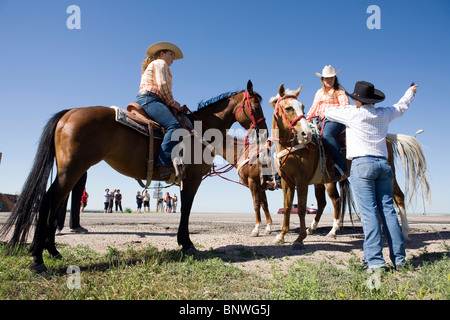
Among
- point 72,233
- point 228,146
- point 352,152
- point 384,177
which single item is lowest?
point 72,233

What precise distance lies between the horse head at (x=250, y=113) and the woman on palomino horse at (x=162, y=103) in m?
1.12

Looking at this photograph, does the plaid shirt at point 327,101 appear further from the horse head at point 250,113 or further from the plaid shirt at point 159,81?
the plaid shirt at point 159,81

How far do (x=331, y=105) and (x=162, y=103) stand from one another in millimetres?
3949

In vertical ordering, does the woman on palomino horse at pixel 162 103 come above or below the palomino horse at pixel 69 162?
above

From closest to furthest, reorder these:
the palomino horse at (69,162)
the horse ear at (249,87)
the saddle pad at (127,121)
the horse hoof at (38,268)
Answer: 1. the horse hoof at (38,268)
2. the palomino horse at (69,162)
3. the saddle pad at (127,121)
4. the horse ear at (249,87)

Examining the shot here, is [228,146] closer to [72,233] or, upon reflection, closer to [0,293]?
[72,233]

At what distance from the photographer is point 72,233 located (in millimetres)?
7059

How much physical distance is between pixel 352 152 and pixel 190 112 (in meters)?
2.96

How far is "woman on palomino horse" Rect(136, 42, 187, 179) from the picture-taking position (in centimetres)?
464

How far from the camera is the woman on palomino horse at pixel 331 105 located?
6.15m

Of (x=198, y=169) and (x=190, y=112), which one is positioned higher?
(x=190, y=112)

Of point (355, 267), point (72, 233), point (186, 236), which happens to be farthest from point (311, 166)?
point (72, 233)

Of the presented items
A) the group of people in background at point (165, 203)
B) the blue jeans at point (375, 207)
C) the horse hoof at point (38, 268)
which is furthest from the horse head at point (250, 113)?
the group of people in background at point (165, 203)

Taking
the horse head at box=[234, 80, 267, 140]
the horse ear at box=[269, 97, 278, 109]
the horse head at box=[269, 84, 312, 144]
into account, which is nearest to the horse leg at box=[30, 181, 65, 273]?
the horse head at box=[234, 80, 267, 140]
